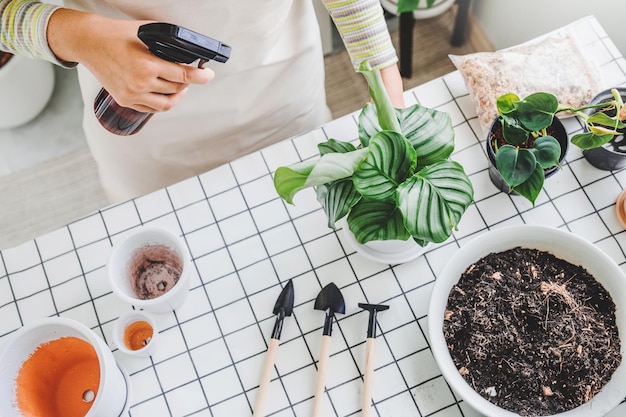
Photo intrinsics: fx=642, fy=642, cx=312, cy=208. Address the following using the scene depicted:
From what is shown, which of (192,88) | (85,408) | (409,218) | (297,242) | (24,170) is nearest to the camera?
(409,218)

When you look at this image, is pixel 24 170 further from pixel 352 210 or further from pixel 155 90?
pixel 352 210

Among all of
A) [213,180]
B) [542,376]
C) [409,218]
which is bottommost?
[542,376]

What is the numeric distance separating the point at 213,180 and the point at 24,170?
42.4 inches

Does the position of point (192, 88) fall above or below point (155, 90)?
below

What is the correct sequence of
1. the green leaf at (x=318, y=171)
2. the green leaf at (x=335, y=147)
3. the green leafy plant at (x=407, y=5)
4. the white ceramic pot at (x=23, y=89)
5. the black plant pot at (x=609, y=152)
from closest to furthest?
the green leaf at (x=318, y=171) → the green leaf at (x=335, y=147) → the black plant pot at (x=609, y=152) → the green leafy plant at (x=407, y=5) → the white ceramic pot at (x=23, y=89)

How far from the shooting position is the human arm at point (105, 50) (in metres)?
0.84

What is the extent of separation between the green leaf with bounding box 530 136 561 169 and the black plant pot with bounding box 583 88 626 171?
15 centimetres

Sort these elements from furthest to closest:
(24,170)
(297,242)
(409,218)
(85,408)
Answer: (24,170) → (297,242) → (85,408) → (409,218)

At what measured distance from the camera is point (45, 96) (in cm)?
187

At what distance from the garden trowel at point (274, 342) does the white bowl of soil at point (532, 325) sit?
0.20 m

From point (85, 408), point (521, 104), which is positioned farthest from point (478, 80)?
point (85, 408)

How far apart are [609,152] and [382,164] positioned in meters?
0.39

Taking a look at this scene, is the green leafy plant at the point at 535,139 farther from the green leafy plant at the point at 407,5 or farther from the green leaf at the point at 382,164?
the green leafy plant at the point at 407,5

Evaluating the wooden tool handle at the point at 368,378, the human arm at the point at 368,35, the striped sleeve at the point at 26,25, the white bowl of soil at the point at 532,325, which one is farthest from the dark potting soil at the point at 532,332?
the striped sleeve at the point at 26,25
